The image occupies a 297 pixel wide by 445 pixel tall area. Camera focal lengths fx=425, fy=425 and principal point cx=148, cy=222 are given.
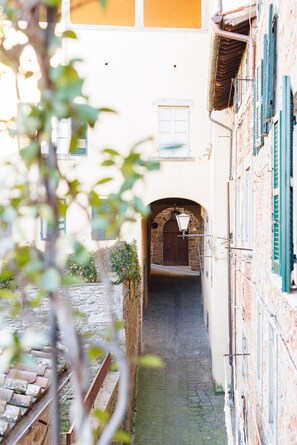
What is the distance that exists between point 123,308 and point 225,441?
339 centimetres

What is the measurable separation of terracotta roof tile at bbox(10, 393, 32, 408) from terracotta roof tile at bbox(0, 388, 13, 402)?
0.06 meters

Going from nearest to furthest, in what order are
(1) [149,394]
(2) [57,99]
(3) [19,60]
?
(2) [57,99]
(3) [19,60]
(1) [149,394]

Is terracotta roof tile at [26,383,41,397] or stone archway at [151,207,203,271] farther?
stone archway at [151,207,203,271]

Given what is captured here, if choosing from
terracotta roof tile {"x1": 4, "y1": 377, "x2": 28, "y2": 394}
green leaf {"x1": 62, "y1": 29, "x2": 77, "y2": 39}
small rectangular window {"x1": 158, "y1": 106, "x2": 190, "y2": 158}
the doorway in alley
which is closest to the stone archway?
the doorway in alley

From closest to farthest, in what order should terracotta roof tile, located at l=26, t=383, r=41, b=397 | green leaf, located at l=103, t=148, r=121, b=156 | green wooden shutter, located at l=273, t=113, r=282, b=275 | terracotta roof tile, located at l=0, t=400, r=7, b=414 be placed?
green leaf, located at l=103, t=148, r=121, b=156 < green wooden shutter, located at l=273, t=113, r=282, b=275 < terracotta roof tile, located at l=0, t=400, r=7, b=414 < terracotta roof tile, located at l=26, t=383, r=41, b=397

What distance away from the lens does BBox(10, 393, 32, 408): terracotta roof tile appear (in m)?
4.86

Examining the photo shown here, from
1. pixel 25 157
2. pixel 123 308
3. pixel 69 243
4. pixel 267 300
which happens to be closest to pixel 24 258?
pixel 69 243

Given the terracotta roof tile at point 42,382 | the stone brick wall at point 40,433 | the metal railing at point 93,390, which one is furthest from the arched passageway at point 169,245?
the stone brick wall at point 40,433

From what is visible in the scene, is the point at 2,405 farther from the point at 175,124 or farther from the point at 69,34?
the point at 175,124

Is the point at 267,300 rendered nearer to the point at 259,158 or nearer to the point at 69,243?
the point at 259,158

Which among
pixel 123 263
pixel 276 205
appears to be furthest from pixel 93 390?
pixel 276 205

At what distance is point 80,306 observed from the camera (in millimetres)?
8938

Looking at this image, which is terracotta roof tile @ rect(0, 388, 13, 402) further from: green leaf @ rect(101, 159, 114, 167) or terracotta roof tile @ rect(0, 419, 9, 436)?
green leaf @ rect(101, 159, 114, 167)

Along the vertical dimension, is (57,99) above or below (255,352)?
above
